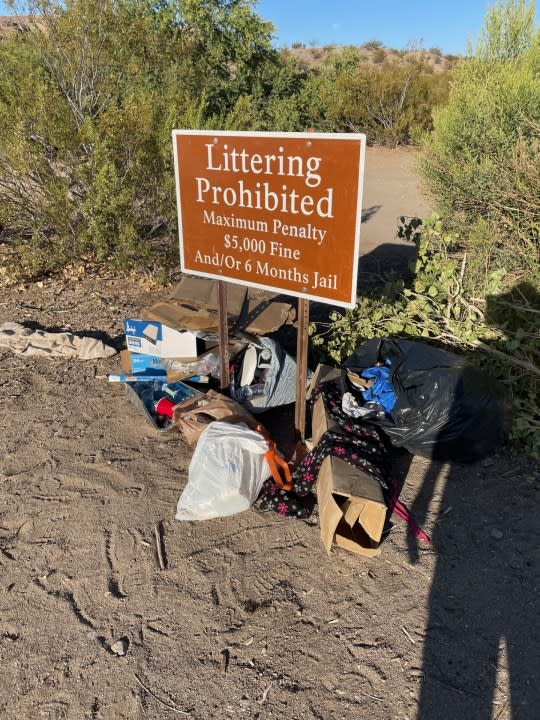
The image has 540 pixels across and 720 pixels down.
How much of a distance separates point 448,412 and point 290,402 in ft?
3.91

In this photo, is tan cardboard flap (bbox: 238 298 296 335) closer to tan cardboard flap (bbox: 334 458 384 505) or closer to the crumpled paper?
the crumpled paper

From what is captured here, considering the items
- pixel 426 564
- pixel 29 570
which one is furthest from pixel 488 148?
pixel 29 570

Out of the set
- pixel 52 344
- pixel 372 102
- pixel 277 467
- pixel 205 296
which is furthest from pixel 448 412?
pixel 372 102

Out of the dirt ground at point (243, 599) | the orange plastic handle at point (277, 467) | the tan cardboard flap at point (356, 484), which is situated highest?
the tan cardboard flap at point (356, 484)

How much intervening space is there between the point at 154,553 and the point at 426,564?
1372 mm

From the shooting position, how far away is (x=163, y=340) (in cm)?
420

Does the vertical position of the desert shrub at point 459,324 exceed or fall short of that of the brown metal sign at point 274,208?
it falls short

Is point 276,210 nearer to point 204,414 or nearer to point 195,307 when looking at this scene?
point 204,414

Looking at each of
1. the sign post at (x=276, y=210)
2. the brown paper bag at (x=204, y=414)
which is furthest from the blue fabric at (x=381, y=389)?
the brown paper bag at (x=204, y=414)

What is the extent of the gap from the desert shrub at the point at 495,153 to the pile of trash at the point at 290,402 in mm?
1776

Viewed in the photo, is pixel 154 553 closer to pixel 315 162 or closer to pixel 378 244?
pixel 315 162

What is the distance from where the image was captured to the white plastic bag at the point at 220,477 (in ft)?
9.55

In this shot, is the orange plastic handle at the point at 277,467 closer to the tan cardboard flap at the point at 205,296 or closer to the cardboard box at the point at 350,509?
the cardboard box at the point at 350,509

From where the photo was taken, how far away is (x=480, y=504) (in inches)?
124
